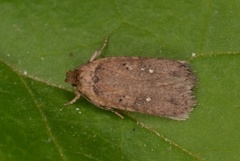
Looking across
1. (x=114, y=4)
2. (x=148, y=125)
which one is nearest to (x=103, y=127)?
(x=148, y=125)

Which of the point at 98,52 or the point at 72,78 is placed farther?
the point at 98,52

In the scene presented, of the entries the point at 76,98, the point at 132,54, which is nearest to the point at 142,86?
the point at 132,54

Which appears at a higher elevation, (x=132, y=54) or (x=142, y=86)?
(x=132, y=54)

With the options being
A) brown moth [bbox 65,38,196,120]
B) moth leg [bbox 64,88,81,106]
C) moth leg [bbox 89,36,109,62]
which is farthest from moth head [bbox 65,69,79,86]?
moth leg [bbox 89,36,109,62]

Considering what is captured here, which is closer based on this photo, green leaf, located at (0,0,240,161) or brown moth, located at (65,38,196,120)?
green leaf, located at (0,0,240,161)

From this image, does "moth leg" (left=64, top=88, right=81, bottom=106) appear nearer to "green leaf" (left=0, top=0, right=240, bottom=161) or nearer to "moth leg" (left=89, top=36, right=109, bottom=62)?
"green leaf" (left=0, top=0, right=240, bottom=161)

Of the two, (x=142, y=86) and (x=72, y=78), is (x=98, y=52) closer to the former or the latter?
(x=72, y=78)
